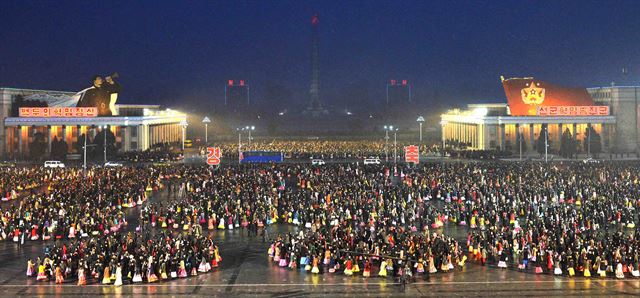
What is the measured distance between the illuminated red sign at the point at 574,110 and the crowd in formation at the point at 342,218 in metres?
28.0

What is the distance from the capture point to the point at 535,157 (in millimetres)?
80188

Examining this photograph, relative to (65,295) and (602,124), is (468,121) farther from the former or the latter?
(65,295)

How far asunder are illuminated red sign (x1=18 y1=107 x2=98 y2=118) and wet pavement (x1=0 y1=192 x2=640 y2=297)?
2559 inches

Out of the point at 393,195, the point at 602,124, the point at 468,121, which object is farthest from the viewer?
the point at 468,121

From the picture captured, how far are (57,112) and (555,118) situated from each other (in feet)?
204

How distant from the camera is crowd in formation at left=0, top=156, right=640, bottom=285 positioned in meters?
26.9

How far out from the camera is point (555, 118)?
9019 cm

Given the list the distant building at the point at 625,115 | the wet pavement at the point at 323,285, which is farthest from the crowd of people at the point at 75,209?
the distant building at the point at 625,115

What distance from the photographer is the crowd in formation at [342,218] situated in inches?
1059

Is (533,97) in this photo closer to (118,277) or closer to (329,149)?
(329,149)

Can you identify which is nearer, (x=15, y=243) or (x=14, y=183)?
(x=15, y=243)

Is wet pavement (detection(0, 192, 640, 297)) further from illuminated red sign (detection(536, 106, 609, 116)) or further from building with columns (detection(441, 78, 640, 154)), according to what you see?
illuminated red sign (detection(536, 106, 609, 116))

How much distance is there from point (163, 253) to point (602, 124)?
2983 inches

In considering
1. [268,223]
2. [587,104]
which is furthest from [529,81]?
[268,223]
